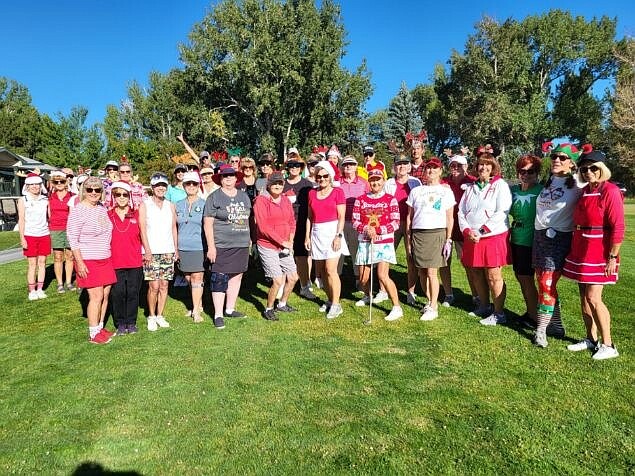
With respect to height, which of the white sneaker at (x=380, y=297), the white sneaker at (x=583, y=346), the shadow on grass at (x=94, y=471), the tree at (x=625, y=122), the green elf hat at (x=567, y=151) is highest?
the tree at (x=625, y=122)

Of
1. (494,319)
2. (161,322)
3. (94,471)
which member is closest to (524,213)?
(494,319)

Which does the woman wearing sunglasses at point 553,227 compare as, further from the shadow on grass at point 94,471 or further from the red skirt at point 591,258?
the shadow on grass at point 94,471

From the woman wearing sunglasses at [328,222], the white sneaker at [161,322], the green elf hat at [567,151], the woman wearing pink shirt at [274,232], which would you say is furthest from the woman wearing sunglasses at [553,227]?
the white sneaker at [161,322]

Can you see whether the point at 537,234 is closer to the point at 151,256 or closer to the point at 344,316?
the point at 344,316

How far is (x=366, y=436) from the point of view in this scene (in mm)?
3176

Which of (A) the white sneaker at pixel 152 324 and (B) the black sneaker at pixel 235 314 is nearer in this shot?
(A) the white sneaker at pixel 152 324

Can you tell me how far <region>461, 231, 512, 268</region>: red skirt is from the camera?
204 inches

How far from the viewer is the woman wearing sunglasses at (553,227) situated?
14.8ft

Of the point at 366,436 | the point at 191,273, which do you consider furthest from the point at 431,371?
the point at 191,273

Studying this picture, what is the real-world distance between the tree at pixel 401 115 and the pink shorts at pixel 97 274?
4589cm

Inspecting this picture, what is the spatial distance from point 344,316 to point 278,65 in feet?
100

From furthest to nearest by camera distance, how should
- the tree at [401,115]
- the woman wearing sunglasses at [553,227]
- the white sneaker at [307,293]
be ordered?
the tree at [401,115] < the white sneaker at [307,293] < the woman wearing sunglasses at [553,227]

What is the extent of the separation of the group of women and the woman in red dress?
0.01 meters

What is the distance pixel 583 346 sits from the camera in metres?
4.56
